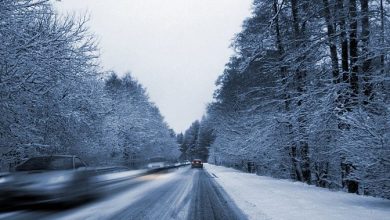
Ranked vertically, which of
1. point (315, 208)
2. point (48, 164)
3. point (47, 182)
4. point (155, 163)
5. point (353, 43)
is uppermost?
point (353, 43)

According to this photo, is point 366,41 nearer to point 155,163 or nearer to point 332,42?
point 332,42

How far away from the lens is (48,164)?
12609 millimetres

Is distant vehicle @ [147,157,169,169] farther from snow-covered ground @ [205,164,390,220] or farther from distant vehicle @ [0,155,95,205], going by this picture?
snow-covered ground @ [205,164,390,220]

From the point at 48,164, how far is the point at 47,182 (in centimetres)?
170

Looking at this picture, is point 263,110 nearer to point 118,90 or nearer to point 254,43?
point 254,43

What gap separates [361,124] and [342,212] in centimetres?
234

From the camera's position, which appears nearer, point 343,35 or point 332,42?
point 332,42

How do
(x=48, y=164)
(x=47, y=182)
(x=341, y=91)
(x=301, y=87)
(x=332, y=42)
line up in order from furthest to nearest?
1. (x=301, y=87)
2. (x=332, y=42)
3. (x=341, y=91)
4. (x=48, y=164)
5. (x=47, y=182)

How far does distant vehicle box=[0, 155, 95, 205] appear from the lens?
10.8 m

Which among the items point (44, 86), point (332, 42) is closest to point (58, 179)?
point (44, 86)

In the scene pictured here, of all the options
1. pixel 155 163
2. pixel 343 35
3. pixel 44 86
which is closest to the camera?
pixel 343 35

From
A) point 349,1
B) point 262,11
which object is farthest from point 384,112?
point 262,11

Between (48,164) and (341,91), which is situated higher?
(341,91)

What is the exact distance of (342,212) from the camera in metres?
10.1
